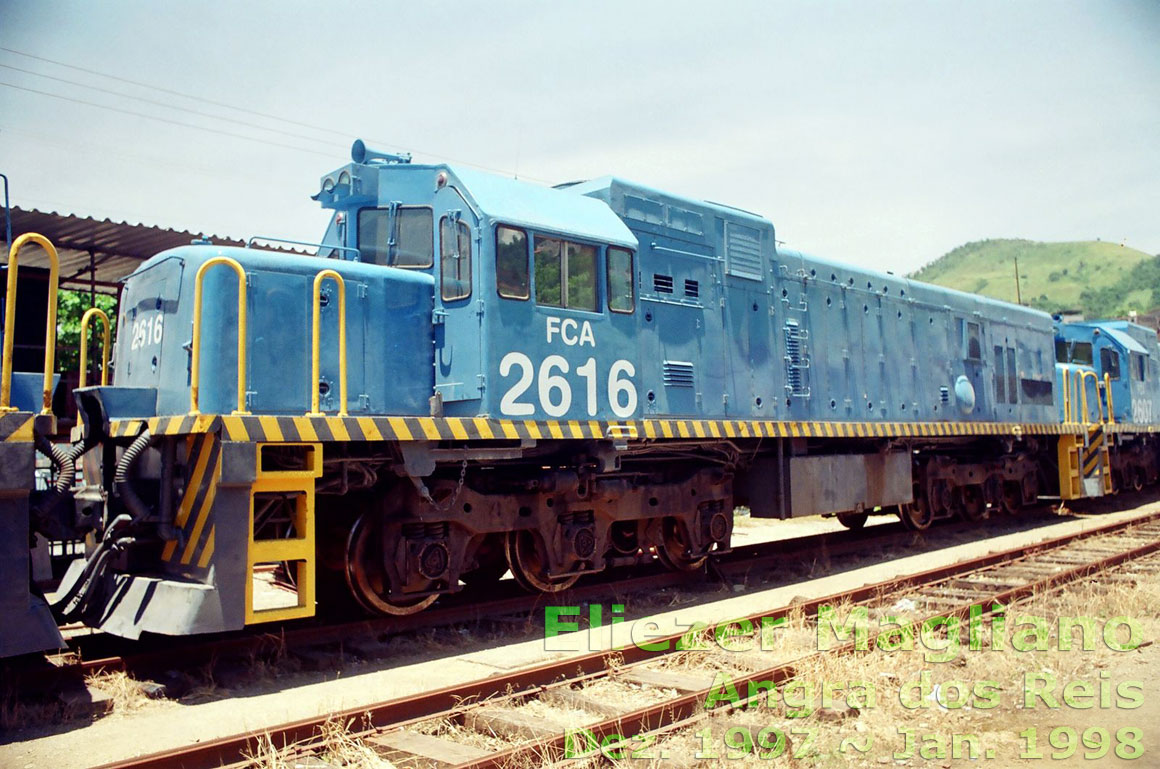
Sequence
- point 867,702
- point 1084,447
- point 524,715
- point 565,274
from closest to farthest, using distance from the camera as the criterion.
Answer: point 524,715 → point 867,702 → point 565,274 → point 1084,447

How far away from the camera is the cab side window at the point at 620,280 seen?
8.40 m

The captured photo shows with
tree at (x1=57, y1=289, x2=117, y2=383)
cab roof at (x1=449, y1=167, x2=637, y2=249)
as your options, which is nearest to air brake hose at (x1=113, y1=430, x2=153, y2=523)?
cab roof at (x1=449, y1=167, x2=637, y2=249)

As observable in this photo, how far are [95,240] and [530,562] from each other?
9216 millimetres

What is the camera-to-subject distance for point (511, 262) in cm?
755

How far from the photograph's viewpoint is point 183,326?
668cm

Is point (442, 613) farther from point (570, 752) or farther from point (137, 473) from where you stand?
point (570, 752)

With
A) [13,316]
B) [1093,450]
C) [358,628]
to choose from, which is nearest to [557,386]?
[358,628]

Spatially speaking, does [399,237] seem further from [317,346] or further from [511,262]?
[317,346]

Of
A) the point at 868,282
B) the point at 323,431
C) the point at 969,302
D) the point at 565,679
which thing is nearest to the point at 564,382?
the point at 323,431

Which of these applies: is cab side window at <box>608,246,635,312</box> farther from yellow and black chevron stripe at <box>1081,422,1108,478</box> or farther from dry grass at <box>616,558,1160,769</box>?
yellow and black chevron stripe at <box>1081,422,1108,478</box>

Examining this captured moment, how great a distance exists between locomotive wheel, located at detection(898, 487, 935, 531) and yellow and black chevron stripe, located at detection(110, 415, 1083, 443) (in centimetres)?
382

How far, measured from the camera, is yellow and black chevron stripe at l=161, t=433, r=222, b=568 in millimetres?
5969

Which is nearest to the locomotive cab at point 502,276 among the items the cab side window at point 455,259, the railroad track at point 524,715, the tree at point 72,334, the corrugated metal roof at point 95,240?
the cab side window at point 455,259

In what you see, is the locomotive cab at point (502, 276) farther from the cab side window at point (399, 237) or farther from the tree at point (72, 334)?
the tree at point (72, 334)
